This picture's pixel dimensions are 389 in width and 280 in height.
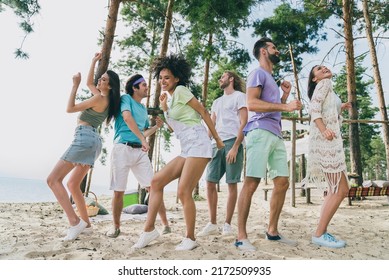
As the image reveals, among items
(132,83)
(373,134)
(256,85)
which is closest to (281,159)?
(256,85)

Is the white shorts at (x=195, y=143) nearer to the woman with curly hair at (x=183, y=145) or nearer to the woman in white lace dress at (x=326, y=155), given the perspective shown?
the woman with curly hair at (x=183, y=145)

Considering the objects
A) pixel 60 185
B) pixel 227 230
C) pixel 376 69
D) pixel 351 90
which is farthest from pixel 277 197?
pixel 376 69

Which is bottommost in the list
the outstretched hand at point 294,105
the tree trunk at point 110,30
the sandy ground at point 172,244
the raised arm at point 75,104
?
the sandy ground at point 172,244

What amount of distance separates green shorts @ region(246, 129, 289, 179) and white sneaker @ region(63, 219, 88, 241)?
1.66 metres

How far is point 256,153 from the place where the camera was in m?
2.74

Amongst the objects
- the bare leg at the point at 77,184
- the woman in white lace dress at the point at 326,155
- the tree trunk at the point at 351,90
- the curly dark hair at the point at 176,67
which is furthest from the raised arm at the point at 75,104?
the tree trunk at the point at 351,90

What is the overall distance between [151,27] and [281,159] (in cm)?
Answer: 1106

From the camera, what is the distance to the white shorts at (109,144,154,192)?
312 cm

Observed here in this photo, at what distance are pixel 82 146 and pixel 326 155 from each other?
2.30 meters

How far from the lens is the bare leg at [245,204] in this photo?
269 cm

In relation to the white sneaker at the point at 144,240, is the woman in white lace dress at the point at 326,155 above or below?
above

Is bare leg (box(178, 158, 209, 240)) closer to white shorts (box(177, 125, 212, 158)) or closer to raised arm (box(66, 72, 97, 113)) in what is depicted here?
white shorts (box(177, 125, 212, 158))

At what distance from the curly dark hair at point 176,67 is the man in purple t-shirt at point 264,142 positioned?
0.56m

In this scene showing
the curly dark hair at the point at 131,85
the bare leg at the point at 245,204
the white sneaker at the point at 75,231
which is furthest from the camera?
the curly dark hair at the point at 131,85
